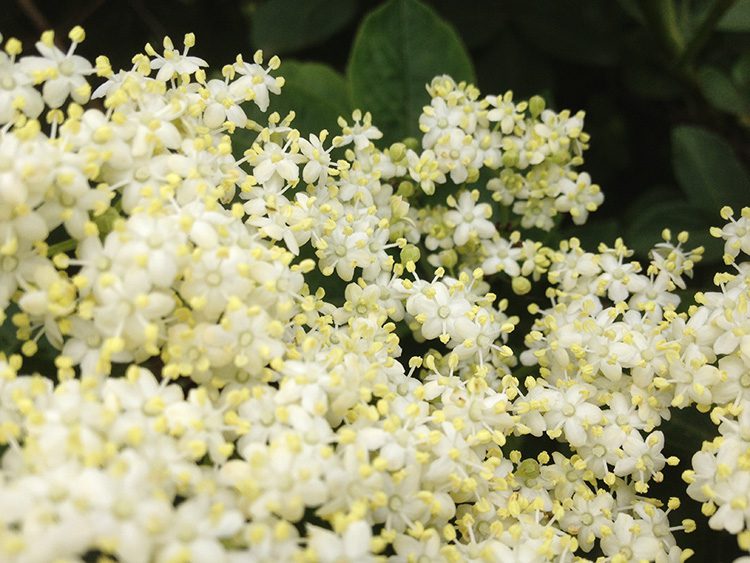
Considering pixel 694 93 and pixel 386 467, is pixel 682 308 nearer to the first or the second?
pixel 386 467

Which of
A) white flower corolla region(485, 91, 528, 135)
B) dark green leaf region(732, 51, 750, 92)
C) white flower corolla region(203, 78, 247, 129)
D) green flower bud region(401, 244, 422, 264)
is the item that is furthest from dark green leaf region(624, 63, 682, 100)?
white flower corolla region(203, 78, 247, 129)

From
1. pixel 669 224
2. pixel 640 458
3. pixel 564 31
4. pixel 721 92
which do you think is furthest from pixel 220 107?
pixel 721 92

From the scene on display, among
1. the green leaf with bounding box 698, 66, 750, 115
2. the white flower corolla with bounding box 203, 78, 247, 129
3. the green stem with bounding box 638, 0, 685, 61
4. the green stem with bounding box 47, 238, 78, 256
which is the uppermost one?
the green stem with bounding box 638, 0, 685, 61

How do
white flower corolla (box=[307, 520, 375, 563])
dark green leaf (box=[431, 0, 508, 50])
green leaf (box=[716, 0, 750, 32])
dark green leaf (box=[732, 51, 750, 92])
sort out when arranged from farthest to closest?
dark green leaf (box=[431, 0, 508, 50]), dark green leaf (box=[732, 51, 750, 92]), green leaf (box=[716, 0, 750, 32]), white flower corolla (box=[307, 520, 375, 563])

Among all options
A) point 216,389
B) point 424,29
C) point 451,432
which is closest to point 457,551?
point 451,432

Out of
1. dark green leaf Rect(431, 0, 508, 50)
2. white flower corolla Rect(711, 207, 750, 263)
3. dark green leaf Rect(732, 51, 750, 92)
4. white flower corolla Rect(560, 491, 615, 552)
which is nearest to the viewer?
white flower corolla Rect(560, 491, 615, 552)

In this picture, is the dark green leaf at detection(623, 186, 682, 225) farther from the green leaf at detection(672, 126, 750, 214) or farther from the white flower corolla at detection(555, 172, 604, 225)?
the white flower corolla at detection(555, 172, 604, 225)
